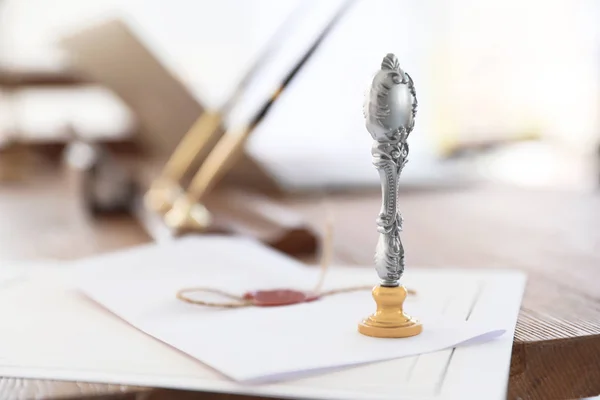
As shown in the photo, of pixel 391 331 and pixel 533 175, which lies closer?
pixel 391 331

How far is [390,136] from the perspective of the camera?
1.57ft

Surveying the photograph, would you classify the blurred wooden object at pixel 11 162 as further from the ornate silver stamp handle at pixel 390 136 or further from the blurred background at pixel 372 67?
the ornate silver stamp handle at pixel 390 136

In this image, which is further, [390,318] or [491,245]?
[491,245]

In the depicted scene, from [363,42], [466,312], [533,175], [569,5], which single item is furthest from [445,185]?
[569,5]

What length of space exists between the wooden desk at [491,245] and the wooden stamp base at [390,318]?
0.07 metres

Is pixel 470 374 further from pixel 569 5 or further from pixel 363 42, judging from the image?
pixel 569 5

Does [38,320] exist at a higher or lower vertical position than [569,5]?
lower

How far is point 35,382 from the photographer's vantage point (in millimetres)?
456

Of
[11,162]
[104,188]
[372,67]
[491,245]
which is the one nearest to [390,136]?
[491,245]

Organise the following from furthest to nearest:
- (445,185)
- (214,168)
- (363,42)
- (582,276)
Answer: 1. (363,42)
2. (445,185)
3. (214,168)
4. (582,276)

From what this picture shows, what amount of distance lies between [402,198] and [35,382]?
93 cm

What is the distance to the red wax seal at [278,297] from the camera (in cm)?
60

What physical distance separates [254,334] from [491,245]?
1.47 feet

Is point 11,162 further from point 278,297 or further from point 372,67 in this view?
point 372,67
